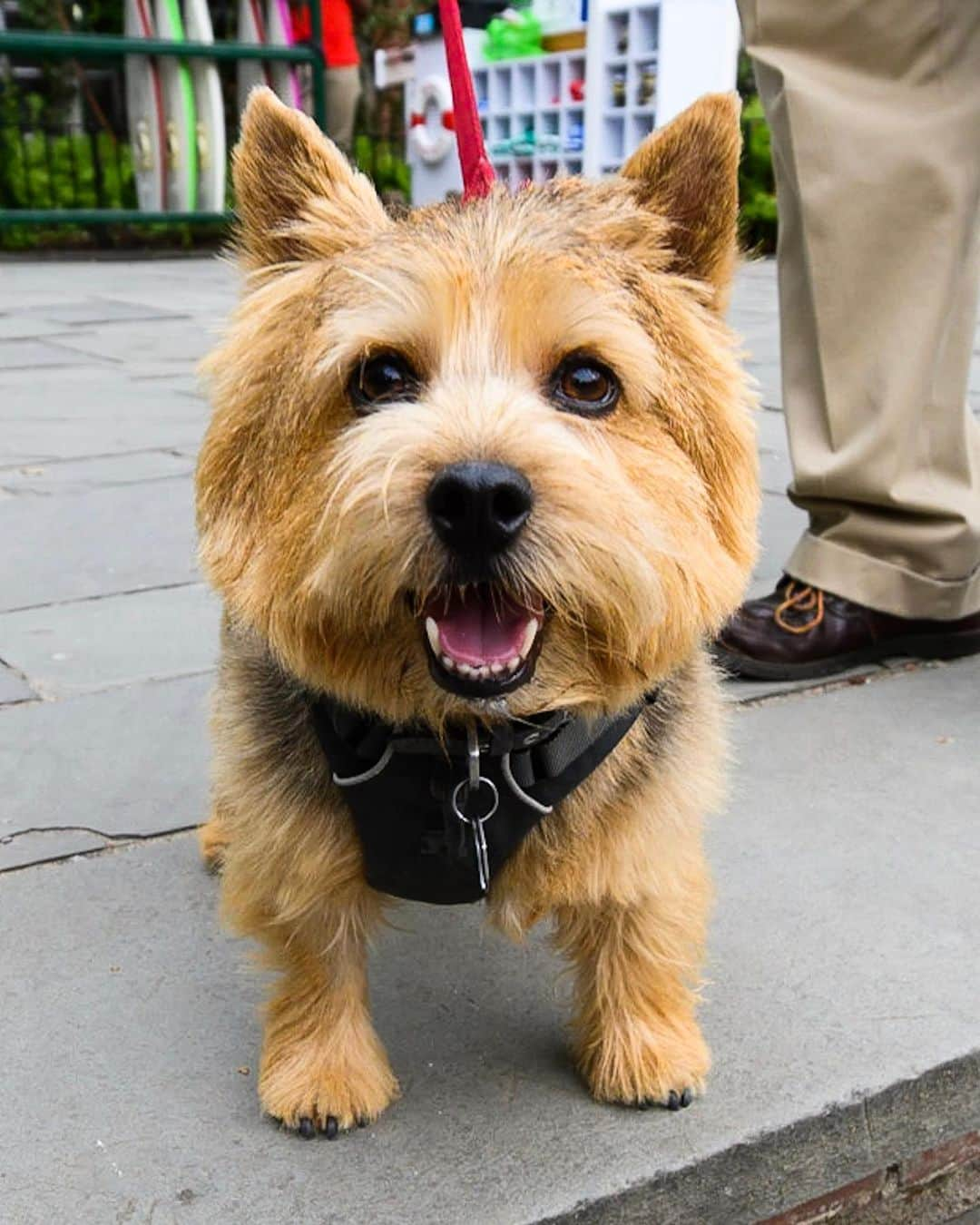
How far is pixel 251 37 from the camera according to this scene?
46.1ft

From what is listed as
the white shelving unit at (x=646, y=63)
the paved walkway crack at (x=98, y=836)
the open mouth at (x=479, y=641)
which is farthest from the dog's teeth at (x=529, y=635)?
the white shelving unit at (x=646, y=63)

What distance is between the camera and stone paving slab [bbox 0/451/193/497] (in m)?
5.76

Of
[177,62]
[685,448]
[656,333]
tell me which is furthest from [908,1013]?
[177,62]

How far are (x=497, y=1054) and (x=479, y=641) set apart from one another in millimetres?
836

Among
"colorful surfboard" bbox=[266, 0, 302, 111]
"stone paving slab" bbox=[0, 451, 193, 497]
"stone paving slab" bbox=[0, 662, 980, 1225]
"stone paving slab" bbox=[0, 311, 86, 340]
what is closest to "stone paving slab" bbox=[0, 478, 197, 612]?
"stone paving slab" bbox=[0, 451, 193, 497]

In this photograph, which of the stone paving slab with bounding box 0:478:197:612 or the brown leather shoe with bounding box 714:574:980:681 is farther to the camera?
the stone paving slab with bounding box 0:478:197:612

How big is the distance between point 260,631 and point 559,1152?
878 mm

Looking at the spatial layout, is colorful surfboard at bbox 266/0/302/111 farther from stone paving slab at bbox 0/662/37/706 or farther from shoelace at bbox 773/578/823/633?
shoelace at bbox 773/578/823/633

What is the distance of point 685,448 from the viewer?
7.14ft

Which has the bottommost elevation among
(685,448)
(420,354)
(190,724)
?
(190,724)

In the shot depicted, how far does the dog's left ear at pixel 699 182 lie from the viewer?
2.21 metres

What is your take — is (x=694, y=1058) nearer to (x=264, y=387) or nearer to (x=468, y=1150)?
(x=468, y=1150)

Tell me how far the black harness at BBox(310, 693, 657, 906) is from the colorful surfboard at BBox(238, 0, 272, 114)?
12.9 meters

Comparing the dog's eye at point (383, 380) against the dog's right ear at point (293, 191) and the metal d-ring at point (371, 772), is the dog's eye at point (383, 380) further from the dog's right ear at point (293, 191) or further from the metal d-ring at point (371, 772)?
the metal d-ring at point (371, 772)
